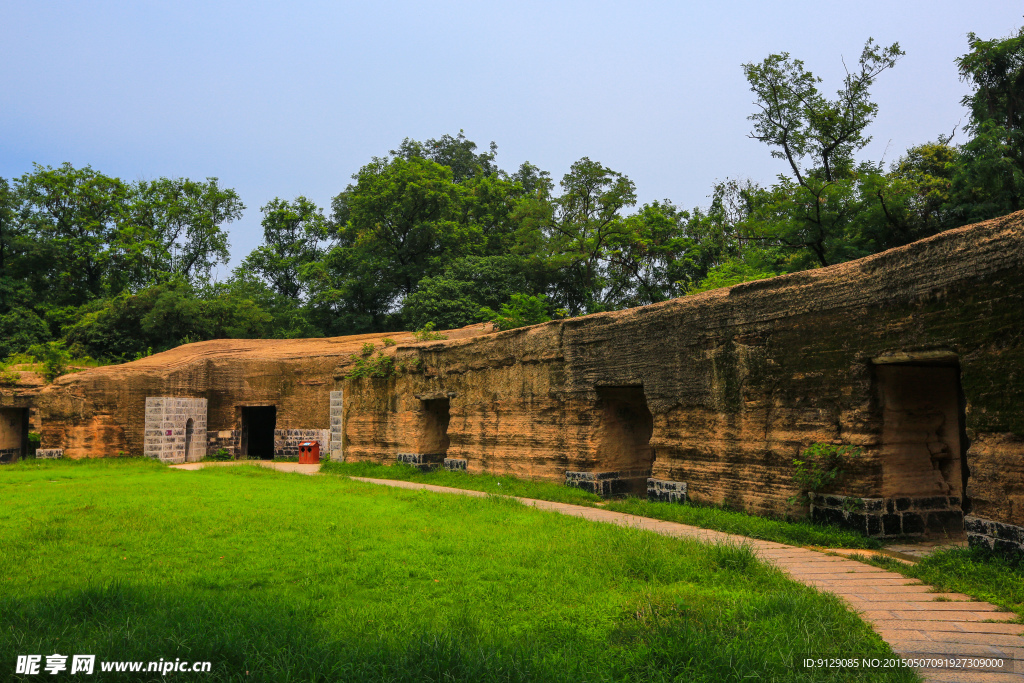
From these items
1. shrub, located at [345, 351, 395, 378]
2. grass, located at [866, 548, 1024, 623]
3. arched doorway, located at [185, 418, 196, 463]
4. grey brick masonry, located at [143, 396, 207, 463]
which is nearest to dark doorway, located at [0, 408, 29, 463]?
grey brick masonry, located at [143, 396, 207, 463]

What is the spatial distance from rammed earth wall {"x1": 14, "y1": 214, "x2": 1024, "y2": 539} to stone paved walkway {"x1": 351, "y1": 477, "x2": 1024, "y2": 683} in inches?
50.9

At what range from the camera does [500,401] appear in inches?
541

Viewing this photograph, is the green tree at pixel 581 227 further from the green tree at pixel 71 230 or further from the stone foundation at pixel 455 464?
the green tree at pixel 71 230

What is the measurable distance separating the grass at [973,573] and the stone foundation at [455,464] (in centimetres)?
944

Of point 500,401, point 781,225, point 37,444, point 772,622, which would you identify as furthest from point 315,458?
→ point 772,622

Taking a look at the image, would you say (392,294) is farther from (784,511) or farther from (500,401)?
(784,511)

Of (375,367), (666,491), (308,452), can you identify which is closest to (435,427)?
(375,367)

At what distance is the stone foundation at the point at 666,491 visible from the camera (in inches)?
389

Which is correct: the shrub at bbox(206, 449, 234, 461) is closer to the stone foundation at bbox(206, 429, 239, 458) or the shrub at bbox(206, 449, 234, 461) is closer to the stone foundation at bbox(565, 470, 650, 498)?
the stone foundation at bbox(206, 429, 239, 458)

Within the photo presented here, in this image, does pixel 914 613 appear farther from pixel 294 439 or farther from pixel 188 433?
pixel 188 433

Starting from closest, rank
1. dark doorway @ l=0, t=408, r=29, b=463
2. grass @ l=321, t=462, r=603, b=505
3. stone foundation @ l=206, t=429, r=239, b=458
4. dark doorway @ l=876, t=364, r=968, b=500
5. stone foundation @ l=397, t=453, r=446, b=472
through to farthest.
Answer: dark doorway @ l=876, t=364, r=968, b=500
grass @ l=321, t=462, r=603, b=505
stone foundation @ l=397, t=453, r=446, b=472
dark doorway @ l=0, t=408, r=29, b=463
stone foundation @ l=206, t=429, r=239, b=458

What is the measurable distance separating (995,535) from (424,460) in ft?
39.3

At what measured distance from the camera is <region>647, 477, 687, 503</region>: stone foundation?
9883 mm

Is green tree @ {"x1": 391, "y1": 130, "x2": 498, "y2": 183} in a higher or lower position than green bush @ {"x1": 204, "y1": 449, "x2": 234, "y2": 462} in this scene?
higher
